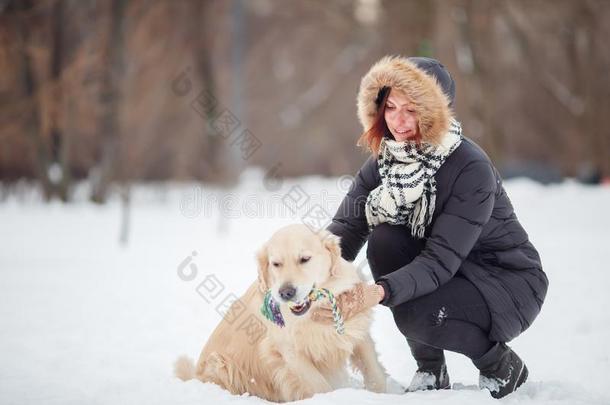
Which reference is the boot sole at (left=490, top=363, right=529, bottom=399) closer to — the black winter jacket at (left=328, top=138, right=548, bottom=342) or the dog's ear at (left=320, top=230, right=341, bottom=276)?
the black winter jacket at (left=328, top=138, right=548, bottom=342)

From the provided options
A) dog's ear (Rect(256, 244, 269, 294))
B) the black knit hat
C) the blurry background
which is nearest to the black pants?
dog's ear (Rect(256, 244, 269, 294))

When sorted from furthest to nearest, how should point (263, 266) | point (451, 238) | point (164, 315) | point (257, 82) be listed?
point (257, 82) → point (164, 315) → point (263, 266) → point (451, 238)

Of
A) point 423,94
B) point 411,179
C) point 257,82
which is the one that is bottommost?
point 411,179

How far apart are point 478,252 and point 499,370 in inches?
19.6

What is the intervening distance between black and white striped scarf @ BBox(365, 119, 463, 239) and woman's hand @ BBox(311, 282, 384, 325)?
357 millimetres

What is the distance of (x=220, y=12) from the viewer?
1739 cm

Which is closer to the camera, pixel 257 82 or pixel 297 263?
pixel 297 263

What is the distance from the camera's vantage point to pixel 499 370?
2389 mm

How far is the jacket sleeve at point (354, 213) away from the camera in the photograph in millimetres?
2777

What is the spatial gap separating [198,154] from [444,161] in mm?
15531

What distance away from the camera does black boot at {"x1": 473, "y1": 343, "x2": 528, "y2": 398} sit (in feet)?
7.79

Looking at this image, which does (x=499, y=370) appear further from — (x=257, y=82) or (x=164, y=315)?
(x=257, y=82)

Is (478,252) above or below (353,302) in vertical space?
above

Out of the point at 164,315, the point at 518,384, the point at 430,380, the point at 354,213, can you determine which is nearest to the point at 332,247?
the point at 354,213
